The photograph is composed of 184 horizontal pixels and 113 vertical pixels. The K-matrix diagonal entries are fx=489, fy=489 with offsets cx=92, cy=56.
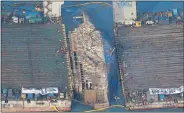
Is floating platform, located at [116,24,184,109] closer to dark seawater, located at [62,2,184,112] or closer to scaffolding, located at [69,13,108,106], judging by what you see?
dark seawater, located at [62,2,184,112]

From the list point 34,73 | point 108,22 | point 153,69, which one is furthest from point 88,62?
point 153,69

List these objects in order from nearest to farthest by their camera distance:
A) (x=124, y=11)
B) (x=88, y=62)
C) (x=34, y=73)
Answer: (x=34, y=73) < (x=88, y=62) < (x=124, y=11)

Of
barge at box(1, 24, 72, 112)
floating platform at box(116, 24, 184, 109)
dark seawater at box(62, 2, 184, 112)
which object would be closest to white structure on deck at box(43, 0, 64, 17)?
dark seawater at box(62, 2, 184, 112)

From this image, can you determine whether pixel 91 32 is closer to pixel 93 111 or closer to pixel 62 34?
pixel 62 34

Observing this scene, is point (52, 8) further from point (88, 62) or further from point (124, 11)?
point (124, 11)

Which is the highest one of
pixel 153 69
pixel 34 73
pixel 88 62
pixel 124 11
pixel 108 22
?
pixel 124 11

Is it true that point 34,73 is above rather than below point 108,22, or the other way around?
below

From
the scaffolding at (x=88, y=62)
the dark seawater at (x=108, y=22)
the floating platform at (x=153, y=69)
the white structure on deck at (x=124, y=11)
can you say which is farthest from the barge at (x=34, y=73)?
the white structure on deck at (x=124, y=11)

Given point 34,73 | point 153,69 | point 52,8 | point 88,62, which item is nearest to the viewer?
point 34,73
